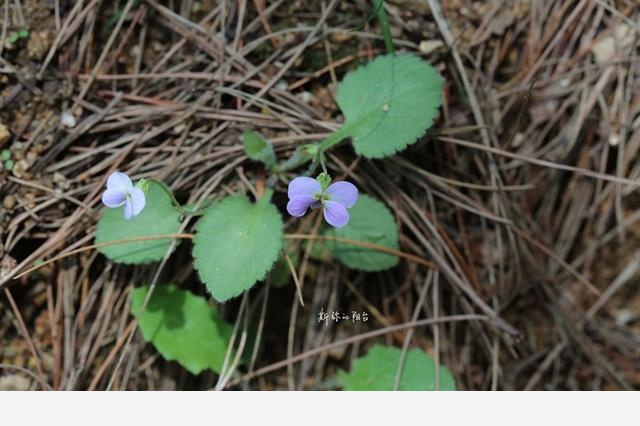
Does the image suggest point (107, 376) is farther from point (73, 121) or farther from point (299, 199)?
point (299, 199)

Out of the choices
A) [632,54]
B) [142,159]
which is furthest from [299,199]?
[632,54]

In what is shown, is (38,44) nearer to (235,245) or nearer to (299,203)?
(235,245)

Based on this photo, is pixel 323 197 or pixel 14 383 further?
pixel 14 383

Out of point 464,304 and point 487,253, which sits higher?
point 487,253

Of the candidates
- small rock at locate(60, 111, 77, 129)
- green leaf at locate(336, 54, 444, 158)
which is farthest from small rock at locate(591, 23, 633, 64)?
small rock at locate(60, 111, 77, 129)

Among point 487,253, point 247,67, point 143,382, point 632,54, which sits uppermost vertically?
point 632,54

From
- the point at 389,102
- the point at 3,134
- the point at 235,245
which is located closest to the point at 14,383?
the point at 3,134

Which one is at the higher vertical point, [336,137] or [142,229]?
[336,137]
